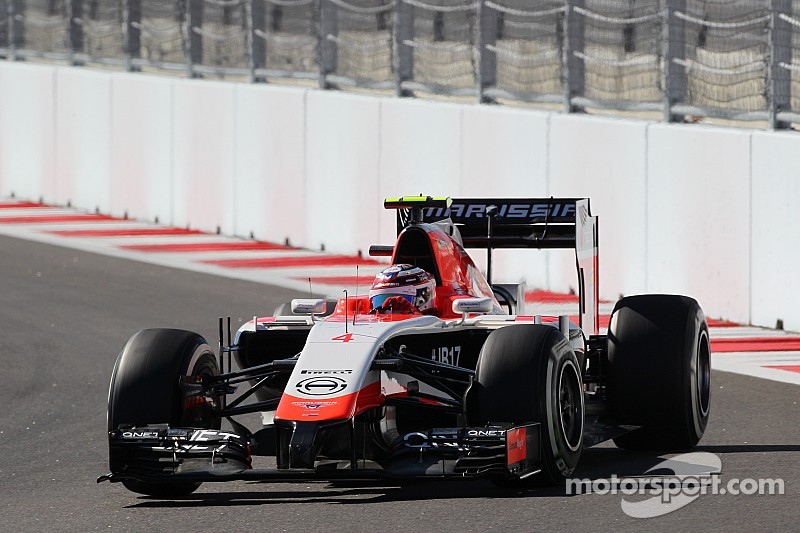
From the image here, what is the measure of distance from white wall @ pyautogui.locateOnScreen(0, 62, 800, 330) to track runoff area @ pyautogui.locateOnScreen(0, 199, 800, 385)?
22 cm

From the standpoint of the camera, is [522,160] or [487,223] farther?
[522,160]

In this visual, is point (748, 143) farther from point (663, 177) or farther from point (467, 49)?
point (467, 49)

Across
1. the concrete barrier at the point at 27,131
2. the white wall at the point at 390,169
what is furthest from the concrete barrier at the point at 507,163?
the concrete barrier at the point at 27,131

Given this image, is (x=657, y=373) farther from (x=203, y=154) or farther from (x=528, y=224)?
(x=203, y=154)

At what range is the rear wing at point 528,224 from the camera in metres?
9.68

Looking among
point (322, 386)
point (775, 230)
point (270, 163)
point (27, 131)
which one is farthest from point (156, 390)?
point (27, 131)

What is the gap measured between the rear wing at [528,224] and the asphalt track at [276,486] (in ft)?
3.34

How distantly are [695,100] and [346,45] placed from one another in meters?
5.15

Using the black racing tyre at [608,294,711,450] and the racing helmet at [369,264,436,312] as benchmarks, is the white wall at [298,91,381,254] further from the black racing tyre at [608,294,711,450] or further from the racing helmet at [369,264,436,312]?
the black racing tyre at [608,294,711,450]

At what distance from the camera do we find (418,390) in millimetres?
8117

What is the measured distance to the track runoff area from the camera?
12.0 m

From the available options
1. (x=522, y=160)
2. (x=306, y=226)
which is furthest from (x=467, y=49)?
(x=306, y=226)

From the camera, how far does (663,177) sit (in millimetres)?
13898

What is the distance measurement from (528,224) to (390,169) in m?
7.16
